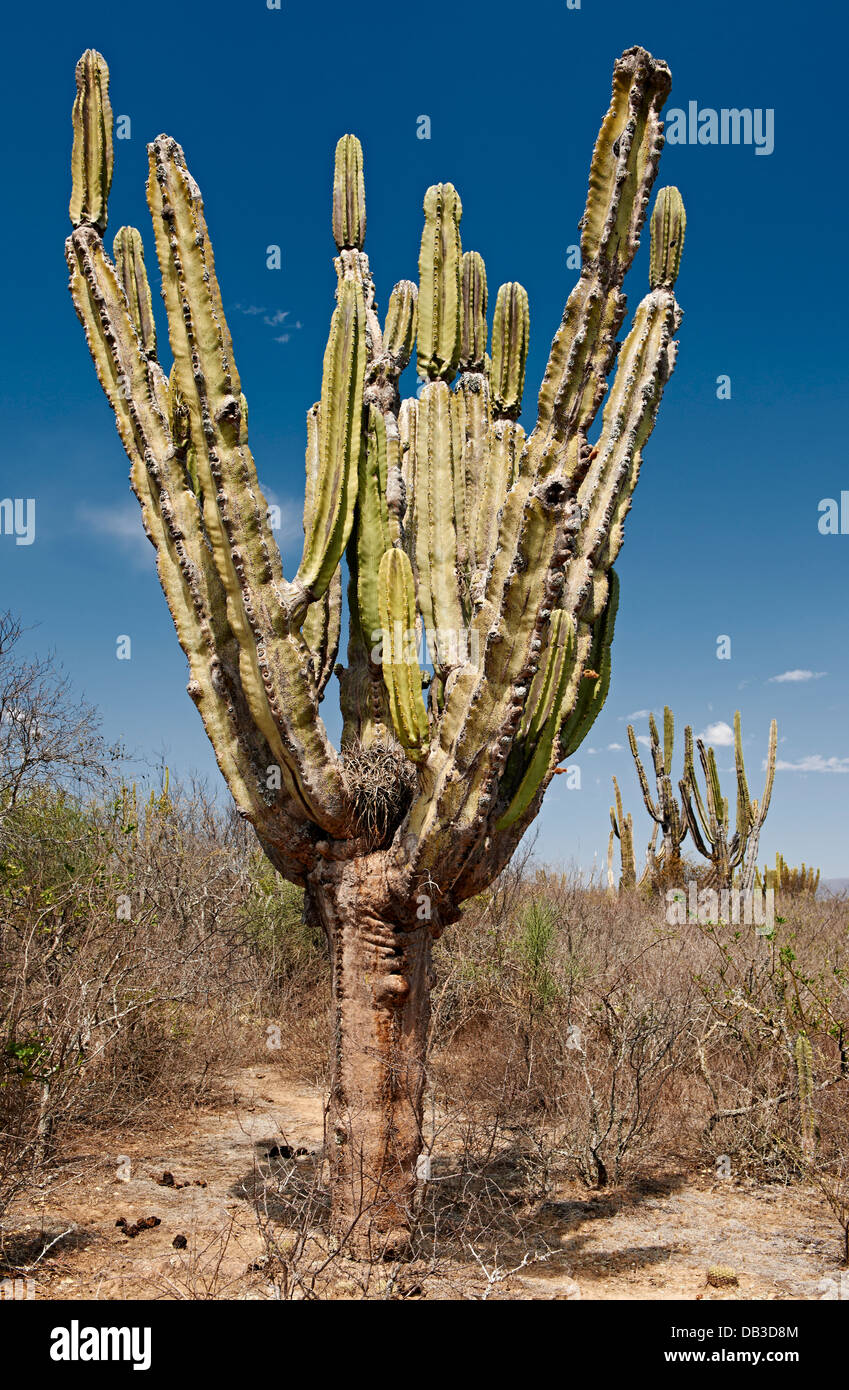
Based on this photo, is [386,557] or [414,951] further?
[414,951]

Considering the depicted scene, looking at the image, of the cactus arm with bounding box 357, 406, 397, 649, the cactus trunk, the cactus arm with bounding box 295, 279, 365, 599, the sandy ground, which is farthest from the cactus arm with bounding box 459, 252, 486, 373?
the sandy ground

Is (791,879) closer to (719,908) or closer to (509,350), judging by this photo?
(719,908)

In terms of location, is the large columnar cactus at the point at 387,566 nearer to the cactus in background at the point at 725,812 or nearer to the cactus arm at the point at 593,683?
the cactus arm at the point at 593,683

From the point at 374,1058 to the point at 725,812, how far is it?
1186 centimetres

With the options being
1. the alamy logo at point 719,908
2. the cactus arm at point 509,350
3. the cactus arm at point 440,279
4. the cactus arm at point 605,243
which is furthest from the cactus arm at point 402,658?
the alamy logo at point 719,908

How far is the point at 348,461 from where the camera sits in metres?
3.79

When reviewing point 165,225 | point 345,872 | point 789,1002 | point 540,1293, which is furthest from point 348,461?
point 789,1002

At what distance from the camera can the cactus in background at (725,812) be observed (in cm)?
1420

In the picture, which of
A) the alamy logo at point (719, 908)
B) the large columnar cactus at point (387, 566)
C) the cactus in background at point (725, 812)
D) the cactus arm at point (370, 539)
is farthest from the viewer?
the cactus in background at point (725, 812)

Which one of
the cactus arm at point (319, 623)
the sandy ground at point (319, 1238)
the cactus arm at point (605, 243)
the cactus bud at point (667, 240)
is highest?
the cactus bud at point (667, 240)
